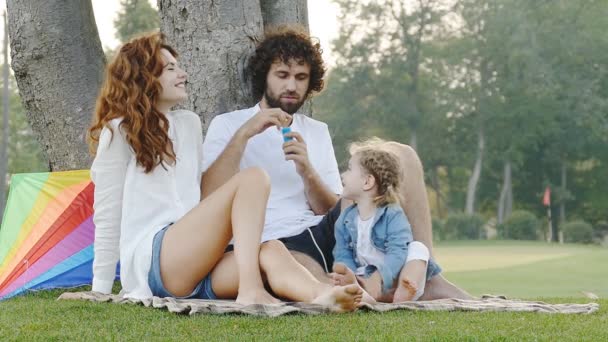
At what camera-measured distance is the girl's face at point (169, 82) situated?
438cm

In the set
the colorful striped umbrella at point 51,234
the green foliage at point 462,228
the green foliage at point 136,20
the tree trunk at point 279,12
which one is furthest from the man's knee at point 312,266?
the green foliage at point 136,20

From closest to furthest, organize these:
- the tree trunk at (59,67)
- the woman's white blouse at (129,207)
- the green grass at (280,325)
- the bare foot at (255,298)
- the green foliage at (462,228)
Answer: the green grass at (280,325) → the bare foot at (255,298) → the woman's white blouse at (129,207) → the tree trunk at (59,67) → the green foliage at (462,228)

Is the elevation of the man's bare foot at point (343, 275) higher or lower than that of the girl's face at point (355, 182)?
lower

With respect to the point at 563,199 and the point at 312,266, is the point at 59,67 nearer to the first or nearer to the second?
the point at 312,266

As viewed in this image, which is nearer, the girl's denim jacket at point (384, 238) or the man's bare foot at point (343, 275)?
the man's bare foot at point (343, 275)

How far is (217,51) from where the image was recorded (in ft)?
18.4

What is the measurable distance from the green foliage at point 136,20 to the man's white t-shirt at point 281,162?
2916 centimetres

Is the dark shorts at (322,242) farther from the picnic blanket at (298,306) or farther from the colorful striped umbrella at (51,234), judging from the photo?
the colorful striped umbrella at (51,234)

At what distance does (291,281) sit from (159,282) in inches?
22.7

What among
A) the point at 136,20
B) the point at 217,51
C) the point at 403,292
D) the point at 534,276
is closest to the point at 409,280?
the point at 403,292

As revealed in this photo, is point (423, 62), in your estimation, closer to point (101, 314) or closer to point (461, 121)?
point (461, 121)

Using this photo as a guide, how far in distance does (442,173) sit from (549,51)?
31.4ft

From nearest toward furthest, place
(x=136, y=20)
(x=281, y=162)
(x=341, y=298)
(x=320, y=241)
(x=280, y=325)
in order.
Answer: (x=280, y=325)
(x=341, y=298)
(x=320, y=241)
(x=281, y=162)
(x=136, y=20)

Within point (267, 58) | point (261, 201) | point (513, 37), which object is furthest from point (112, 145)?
point (513, 37)
